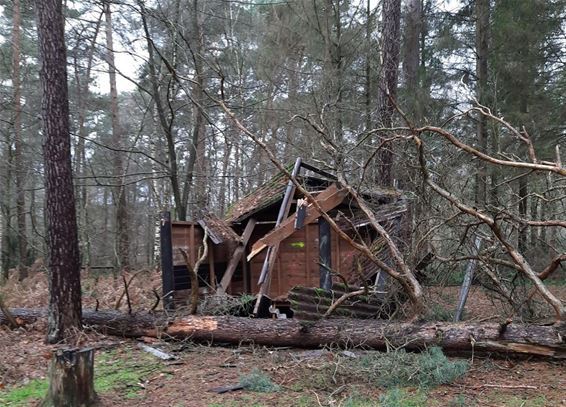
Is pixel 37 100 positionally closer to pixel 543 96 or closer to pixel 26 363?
pixel 26 363

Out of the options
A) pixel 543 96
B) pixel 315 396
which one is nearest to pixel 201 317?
pixel 315 396

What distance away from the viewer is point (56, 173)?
7.00 metres

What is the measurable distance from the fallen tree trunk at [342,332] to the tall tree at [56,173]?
0.74 meters

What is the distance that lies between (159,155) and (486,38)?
12780mm

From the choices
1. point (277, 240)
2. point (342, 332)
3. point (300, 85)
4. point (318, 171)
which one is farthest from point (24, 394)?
point (300, 85)

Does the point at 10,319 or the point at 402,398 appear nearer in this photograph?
the point at 402,398

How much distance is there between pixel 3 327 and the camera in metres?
7.87

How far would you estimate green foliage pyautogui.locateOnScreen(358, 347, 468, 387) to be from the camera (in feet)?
16.3

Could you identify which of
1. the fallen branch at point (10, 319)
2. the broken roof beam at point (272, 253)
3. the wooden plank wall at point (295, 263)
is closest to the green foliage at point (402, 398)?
the broken roof beam at point (272, 253)

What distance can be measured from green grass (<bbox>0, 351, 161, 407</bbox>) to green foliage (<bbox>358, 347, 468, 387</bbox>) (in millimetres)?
2657

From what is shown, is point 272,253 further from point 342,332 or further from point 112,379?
point 112,379

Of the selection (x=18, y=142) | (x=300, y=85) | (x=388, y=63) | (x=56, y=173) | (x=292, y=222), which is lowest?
(x=292, y=222)

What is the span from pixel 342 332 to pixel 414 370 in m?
1.34

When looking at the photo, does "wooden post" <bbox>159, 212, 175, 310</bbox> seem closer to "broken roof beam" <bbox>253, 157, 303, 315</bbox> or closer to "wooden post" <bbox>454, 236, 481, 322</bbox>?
"broken roof beam" <bbox>253, 157, 303, 315</bbox>
